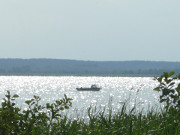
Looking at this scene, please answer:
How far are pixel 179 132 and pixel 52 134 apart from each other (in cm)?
212

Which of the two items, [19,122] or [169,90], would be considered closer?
[19,122]

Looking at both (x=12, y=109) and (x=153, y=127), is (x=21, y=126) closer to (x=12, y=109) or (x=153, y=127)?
(x=12, y=109)

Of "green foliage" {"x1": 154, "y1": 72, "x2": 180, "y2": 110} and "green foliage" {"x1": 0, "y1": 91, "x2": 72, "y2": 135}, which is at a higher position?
"green foliage" {"x1": 154, "y1": 72, "x2": 180, "y2": 110}

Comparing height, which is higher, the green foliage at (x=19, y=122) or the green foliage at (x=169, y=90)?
the green foliage at (x=169, y=90)

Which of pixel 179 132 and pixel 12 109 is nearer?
pixel 179 132

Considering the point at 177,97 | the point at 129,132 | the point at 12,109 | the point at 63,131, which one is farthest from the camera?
the point at 177,97

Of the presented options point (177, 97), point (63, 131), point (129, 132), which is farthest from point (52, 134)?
point (177, 97)

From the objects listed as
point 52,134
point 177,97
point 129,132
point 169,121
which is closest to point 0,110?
point 52,134

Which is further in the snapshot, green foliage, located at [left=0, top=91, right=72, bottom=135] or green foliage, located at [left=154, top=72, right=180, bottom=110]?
green foliage, located at [left=154, top=72, right=180, bottom=110]

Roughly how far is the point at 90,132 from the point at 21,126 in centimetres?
149

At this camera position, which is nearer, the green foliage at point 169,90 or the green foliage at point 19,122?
the green foliage at point 19,122

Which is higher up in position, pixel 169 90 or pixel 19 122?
pixel 169 90

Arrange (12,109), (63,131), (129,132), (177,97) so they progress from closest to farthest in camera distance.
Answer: (129,132)
(63,131)
(12,109)
(177,97)

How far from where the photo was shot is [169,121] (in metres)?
8.19
